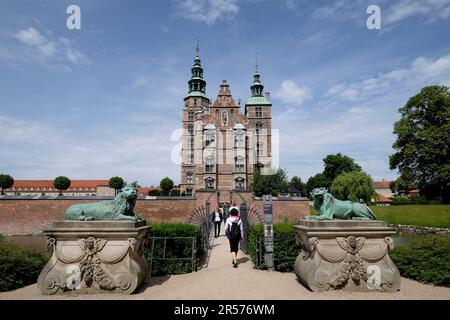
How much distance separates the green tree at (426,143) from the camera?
29.3m

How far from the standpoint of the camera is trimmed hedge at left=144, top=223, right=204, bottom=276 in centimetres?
763

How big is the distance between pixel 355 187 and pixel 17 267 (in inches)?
1478

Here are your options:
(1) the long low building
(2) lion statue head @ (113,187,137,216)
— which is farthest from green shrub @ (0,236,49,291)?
(1) the long low building

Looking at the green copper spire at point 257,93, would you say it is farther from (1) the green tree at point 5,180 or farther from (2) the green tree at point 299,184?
(1) the green tree at point 5,180

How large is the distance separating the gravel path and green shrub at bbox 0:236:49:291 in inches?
9.8

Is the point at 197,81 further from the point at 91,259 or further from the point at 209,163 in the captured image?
the point at 91,259

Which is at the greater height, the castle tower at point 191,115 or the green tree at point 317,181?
the castle tower at point 191,115

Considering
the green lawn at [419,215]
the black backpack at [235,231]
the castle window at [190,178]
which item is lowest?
the green lawn at [419,215]

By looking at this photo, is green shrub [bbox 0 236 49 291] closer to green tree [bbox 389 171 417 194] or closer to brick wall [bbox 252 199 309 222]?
brick wall [bbox 252 199 309 222]

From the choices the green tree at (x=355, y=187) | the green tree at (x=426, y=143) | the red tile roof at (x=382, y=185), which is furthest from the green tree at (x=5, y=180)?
the red tile roof at (x=382, y=185)

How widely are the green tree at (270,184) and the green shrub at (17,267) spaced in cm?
3344

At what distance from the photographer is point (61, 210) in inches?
996
